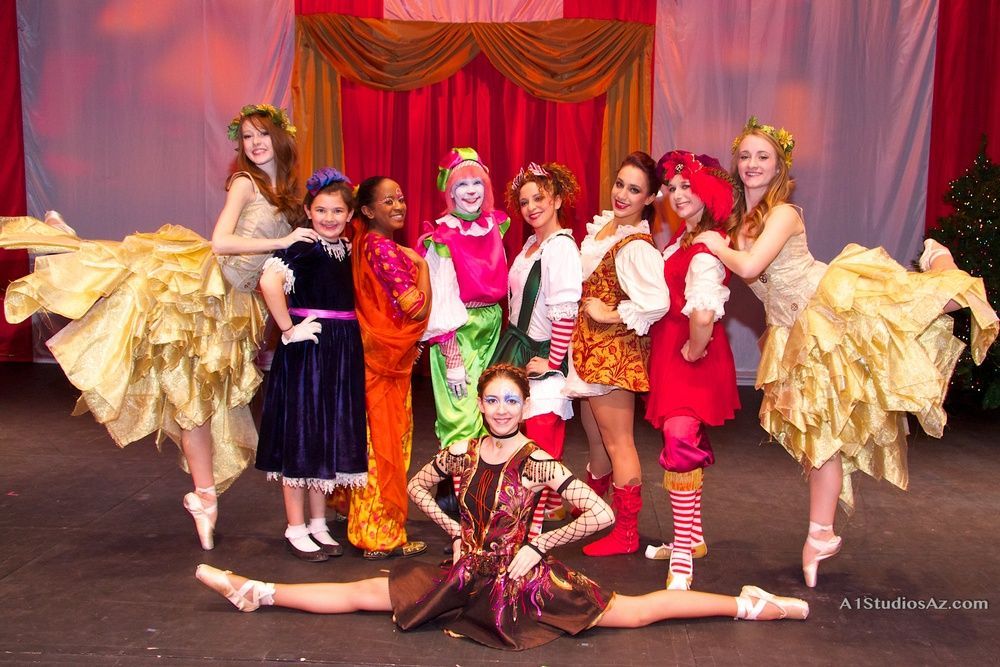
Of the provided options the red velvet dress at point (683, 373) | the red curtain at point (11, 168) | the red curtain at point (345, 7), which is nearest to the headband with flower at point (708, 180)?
the red velvet dress at point (683, 373)

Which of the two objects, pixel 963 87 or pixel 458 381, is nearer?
pixel 458 381

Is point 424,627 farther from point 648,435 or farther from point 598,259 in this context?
A: point 648,435

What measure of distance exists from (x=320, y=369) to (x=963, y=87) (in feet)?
18.5

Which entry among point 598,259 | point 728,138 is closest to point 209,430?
point 598,259

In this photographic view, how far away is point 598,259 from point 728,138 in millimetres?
3866

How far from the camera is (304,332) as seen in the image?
3.19 metres

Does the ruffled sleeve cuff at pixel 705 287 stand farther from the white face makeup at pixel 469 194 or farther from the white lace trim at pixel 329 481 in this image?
Answer: the white lace trim at pixel 329 481

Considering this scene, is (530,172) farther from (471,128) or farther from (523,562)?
(471,128)

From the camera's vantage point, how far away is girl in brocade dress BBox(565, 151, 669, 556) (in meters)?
3.21

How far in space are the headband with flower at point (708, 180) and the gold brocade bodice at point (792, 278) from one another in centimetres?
24

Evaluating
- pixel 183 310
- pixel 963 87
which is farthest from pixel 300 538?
pixel 963 87

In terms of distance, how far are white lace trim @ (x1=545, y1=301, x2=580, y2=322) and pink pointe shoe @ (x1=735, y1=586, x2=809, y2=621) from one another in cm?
110

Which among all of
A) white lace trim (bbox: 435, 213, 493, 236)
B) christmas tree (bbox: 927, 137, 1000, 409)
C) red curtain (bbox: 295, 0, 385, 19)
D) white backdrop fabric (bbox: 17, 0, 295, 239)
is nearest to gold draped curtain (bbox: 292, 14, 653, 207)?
red curtain (bbox: 295, 0, 385, 19)

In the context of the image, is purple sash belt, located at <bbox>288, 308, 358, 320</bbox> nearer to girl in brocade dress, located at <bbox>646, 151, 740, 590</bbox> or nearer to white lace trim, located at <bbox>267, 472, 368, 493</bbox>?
white lace trim, located at <bbox>267, 472, 368, 493</bbox>
